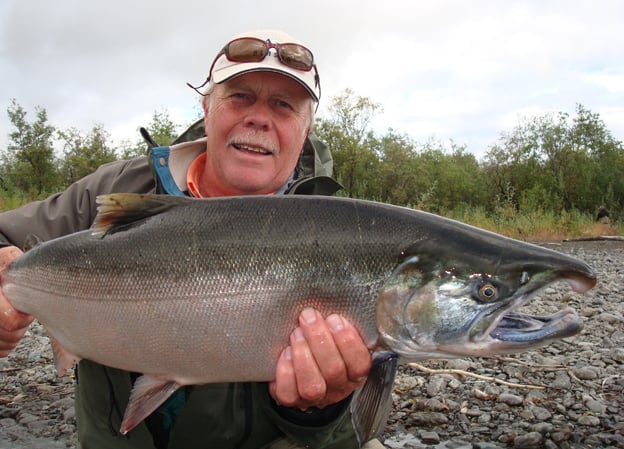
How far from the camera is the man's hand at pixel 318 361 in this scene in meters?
2.25

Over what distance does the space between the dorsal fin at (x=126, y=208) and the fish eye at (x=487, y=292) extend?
136cm

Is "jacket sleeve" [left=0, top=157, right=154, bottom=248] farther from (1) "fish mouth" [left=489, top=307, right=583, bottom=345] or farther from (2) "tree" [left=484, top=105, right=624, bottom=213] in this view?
(2) "tree" [left=484, top=105, right=624, bottom=213]

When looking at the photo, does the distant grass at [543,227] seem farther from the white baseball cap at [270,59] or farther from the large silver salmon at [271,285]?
the large silver salmon at [271,285]

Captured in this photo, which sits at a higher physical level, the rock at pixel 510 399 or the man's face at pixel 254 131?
the man's face at pixel 254 131

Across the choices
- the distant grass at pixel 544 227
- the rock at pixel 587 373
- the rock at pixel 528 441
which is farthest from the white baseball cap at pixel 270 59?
the distant grass at pixel 544 227

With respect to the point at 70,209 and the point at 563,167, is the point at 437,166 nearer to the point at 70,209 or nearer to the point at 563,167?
the point at 563,167

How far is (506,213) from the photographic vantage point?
86.4 ft

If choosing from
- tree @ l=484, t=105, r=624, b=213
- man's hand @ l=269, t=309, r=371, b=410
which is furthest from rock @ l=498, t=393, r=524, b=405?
tree @ l=484, t=105, r=624, b=213

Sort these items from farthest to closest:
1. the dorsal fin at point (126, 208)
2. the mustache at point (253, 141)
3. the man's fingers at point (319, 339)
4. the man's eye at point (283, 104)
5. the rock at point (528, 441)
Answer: the rock at point (528, 441), the man's eye at point (283, 104), the mustache at point (253, 141), the dorsal fin at point (126, 208), the man's fingers at point (319, 339)

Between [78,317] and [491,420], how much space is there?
10.5 feet

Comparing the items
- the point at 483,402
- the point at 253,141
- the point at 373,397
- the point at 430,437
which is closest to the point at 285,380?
the point at 373,397

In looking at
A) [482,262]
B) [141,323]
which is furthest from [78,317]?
[482,262]

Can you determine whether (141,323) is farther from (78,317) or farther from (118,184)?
(118,184)

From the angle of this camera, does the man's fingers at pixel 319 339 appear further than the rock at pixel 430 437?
No
